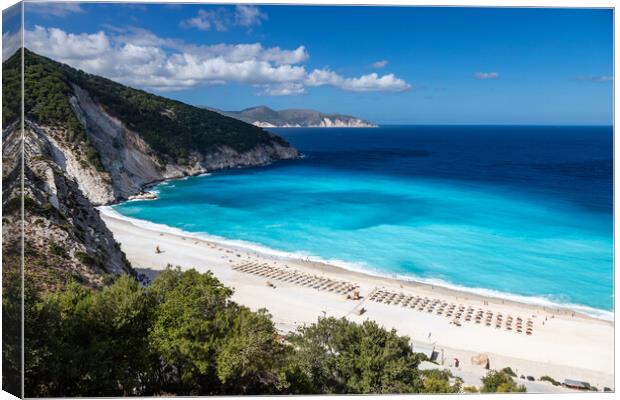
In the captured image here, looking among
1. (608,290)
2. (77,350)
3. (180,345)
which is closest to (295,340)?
(180,345)

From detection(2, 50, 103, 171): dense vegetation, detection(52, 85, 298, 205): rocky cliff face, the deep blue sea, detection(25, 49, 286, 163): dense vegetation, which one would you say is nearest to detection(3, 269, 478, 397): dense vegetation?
the deep blue sea

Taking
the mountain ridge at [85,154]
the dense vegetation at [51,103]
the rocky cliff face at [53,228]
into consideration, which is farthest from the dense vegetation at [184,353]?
the dense vegetation at [51,103]

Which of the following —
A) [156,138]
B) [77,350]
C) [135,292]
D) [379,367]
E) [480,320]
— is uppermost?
[156,138]

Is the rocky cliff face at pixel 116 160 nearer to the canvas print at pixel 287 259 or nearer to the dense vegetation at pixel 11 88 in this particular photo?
the canvas print at pixel 287 259

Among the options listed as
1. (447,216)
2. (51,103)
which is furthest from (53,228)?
(51,103)

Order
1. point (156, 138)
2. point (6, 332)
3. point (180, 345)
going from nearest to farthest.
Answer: point (6, 332), point (180, 345), point (156, 138)

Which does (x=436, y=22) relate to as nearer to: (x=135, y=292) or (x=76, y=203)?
(x=135, y=292)

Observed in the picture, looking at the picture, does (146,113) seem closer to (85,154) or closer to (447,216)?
(85,154)
